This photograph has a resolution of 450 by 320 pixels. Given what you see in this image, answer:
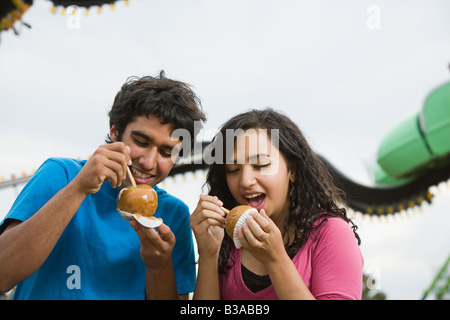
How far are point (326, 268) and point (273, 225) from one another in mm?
252

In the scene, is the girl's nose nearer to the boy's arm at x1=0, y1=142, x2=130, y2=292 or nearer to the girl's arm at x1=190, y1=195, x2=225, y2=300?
the girl's arm at x1=190, y1=195, x2=225, y2=300

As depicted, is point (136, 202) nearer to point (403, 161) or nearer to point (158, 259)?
point (158, 259)

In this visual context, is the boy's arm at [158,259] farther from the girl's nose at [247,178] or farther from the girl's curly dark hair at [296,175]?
the girl's nose at [247,178]

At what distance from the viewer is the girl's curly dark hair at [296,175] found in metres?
1.74

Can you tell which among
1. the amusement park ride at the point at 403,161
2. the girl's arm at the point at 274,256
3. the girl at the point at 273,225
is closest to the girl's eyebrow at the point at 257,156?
the girl at the point at 273,225

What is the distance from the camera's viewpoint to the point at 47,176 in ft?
5.74

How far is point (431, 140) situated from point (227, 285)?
12.3 ft

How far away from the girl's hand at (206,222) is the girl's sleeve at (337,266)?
1.30 feet

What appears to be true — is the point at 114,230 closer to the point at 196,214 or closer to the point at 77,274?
the point at 77,274

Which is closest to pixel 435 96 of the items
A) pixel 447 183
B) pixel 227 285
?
pixel 447 183

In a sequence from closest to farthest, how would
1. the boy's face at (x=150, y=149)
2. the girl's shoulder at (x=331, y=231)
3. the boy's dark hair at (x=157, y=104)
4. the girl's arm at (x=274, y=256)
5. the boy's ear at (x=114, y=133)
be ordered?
1. the girl's arm at (x=274, y=256)
2. the girl's shoulder at (x=331, y=231)
3. the boy's face at (x=150, y=149)
4. the boy's dark hair at (x=157, y=104)
5. the boy's ear at (x=114, y=133)

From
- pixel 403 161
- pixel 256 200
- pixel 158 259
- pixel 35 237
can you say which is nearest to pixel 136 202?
pixel 158 259

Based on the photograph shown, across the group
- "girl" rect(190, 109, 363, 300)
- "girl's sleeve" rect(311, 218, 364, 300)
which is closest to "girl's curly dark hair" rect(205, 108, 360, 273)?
"girl" rect(190, 109, 363, 300)
